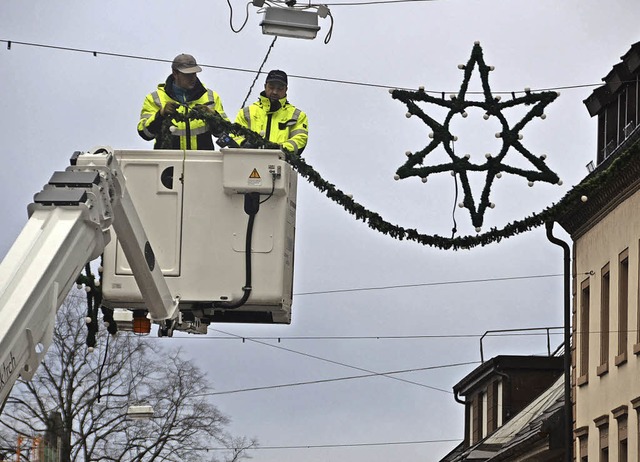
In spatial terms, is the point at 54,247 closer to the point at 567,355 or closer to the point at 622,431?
the point at 622,431

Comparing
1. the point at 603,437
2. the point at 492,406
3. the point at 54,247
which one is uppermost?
the point at 492,406

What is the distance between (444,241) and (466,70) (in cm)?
181

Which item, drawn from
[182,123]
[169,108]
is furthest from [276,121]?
[169,108]

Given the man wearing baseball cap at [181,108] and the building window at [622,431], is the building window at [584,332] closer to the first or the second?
the building window at [622,431]

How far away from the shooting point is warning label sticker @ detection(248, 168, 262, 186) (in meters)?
18.2

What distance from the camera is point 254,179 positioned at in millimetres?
18234

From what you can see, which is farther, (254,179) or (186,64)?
(186,64)

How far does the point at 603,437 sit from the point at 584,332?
10.6 feet

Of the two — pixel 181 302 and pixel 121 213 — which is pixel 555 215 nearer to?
→ pixel 181 302

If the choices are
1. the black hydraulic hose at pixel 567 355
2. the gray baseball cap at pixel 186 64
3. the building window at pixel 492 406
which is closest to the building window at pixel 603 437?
the black hydraulic hose at pixel 567 355

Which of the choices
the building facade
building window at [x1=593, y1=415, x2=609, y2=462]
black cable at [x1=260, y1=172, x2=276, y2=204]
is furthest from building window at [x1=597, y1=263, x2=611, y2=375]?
black cable at [x1=260, y1=172, x2=276, y2=204]

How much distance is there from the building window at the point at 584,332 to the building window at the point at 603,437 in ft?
6.01

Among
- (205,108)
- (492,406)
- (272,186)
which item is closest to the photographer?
(272,186)

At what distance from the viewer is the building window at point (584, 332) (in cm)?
3975
